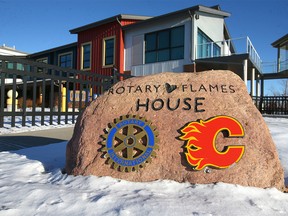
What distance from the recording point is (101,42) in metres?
17.3

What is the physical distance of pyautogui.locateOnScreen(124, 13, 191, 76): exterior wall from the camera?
45.8ft

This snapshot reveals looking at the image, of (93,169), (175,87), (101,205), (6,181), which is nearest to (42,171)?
(6,181)

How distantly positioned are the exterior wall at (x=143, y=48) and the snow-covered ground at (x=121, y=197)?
1215 centimetres

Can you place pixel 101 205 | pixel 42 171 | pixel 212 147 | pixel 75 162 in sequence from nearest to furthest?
pixel 101 205 → pixel 212 147 → pixel 75 162 → pixel 42 171

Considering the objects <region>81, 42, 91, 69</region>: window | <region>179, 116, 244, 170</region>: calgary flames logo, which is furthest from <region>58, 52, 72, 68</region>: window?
<region>179, 116, 244, 170</region>: calgary flames logo

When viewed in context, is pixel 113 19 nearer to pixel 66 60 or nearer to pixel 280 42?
pixel 66 60

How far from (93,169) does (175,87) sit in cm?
150

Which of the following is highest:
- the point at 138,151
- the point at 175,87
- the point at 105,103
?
the point at 175,87

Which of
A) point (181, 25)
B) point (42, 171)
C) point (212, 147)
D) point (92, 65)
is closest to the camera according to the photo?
point (212, 147)

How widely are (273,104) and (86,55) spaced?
44.2ft

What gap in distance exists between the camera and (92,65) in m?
17.7

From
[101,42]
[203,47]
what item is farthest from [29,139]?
[101,42]

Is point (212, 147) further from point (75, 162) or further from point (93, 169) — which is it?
point (75, 162)

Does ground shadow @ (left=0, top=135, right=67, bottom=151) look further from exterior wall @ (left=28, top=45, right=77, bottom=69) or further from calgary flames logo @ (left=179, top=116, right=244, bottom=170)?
exterior wall @ (left=28, top=45, right=77, bottom=69)
